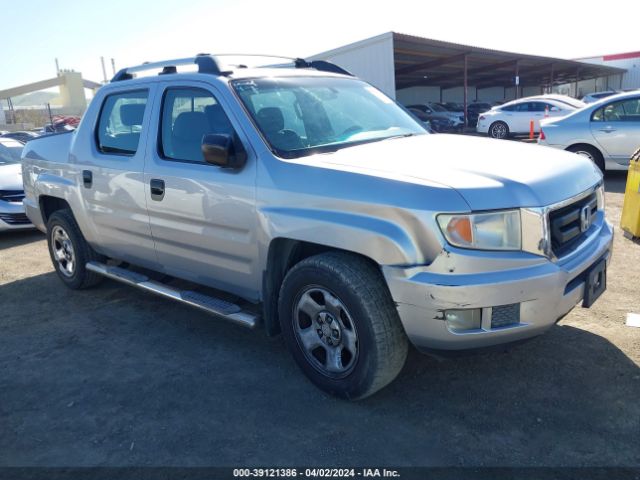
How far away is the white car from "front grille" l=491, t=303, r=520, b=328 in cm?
1701

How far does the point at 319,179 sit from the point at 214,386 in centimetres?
153

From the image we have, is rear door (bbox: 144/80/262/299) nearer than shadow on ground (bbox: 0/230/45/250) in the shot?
Yes

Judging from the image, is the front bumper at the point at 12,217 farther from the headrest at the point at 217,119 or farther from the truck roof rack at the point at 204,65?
the headrest at the point at 217,119

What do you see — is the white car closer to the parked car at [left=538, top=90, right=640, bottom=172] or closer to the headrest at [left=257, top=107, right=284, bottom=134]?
the parked car at [left=538, top=90, right=640, bottom=172]

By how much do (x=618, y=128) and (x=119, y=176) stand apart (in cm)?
827

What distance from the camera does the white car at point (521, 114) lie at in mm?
18094

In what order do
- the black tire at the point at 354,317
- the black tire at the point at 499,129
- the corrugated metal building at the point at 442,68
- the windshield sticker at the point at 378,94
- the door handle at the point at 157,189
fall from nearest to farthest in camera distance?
the black tire at the point at 354,317 < the door handle at the point at 157,189 < the windshield sticker at the point at 378,94 < the black tire at the point at 499,129 < the corrugated metal building at the point at 442,68

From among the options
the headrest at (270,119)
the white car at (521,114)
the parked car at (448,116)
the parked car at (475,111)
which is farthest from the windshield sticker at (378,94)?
the parked car at (475,111)

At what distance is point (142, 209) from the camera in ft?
13.8

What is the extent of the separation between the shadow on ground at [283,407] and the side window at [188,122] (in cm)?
145

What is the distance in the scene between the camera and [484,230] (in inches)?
105

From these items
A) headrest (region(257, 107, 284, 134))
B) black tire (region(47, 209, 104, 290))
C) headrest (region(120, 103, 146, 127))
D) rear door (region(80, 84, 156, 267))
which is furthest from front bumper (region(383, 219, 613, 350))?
black tire (region(47, 209, 104, 290))

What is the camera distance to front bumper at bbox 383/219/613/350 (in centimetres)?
263

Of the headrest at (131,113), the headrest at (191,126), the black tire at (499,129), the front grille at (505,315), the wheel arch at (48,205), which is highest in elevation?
the headrest at (131,113)
